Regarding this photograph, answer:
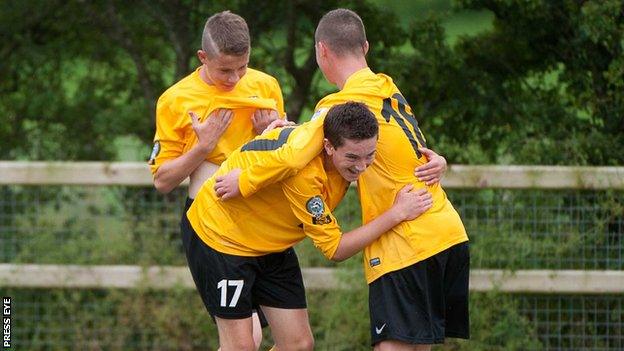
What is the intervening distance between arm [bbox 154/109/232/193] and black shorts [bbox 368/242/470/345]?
95cm

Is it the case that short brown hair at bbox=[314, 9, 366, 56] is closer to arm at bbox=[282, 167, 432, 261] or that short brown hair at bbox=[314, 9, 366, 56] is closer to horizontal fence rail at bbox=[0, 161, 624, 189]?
arm at bbox=[282, 167, 432, 261]

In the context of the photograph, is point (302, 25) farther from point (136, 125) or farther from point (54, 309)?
point (54, 309)

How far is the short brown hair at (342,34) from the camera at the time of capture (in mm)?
5262

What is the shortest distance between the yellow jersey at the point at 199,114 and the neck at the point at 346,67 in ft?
1.50

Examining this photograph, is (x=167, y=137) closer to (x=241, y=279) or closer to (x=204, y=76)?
(x=204, y=76)

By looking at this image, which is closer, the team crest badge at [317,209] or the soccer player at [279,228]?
the soccer player at [279,228]

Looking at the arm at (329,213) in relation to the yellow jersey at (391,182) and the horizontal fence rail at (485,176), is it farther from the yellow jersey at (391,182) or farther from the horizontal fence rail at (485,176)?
the horizontal fence rail at (485,176)

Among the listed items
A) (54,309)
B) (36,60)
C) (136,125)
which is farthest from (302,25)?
(54,309)

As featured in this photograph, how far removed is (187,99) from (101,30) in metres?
3.60

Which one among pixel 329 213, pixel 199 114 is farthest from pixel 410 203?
pixel 199 114

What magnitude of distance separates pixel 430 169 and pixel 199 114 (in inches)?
43.0

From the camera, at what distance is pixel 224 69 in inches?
216

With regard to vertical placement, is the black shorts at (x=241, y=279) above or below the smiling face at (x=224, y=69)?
below

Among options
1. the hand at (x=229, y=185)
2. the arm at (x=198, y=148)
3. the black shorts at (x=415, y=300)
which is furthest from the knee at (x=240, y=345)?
the arm at (x=198, y=148)
